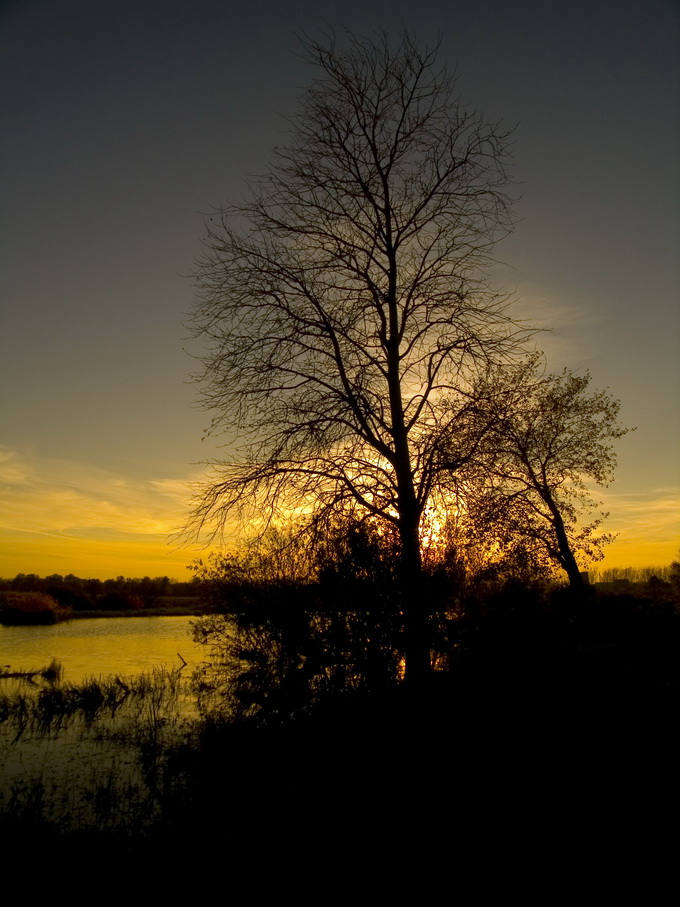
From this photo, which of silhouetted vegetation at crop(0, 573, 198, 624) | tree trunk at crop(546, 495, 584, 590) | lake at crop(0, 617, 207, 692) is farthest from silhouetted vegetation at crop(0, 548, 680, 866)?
silhouetted vegetation at crop(0, 573, 198, 624)

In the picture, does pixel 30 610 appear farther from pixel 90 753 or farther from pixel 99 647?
pixel 90 753

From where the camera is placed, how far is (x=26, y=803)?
7.89 metres

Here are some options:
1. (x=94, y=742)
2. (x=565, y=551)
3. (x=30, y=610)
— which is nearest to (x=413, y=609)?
(x=94, y=742)

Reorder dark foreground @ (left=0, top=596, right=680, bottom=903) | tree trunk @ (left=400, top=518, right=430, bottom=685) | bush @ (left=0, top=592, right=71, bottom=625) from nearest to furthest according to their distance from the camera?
dark foreground @ (left=0, top=596, right=680, bottom=903), tree trunk @ (left=400, top=518, right=430, bottom=685), bush @ (left=0, top=592, right=71, bottom=625)

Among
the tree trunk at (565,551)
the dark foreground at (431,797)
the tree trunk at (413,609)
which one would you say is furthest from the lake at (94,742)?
the tree trunk at (565,551)

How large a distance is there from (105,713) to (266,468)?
844 cm

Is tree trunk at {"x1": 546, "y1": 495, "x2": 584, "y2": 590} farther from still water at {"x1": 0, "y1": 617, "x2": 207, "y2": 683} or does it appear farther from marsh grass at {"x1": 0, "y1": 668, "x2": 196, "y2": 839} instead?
marsh grass at {"x1": 0, "y1": 668, "x2": 196, "y2": 839}

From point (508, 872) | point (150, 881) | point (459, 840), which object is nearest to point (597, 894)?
point (508, 872)

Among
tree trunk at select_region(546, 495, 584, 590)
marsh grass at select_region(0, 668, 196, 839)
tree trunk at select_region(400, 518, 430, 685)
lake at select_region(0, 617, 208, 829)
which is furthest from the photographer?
tree trunk at select_region(546, 495, 584, 590)

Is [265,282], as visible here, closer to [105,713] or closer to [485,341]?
[485,341]

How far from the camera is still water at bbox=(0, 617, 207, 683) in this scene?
2117cm

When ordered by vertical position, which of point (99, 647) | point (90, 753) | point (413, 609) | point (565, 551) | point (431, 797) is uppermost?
point (565, 551)

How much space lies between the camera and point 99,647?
2773 cm

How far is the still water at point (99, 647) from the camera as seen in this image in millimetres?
21170
